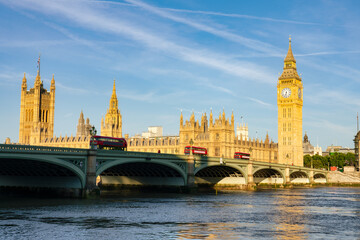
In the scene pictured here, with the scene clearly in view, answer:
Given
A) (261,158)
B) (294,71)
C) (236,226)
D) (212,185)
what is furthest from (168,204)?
(294,71)

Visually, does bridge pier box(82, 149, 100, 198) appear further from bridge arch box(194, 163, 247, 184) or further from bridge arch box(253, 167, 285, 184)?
bridge arch box(253, 167, 285, 184)

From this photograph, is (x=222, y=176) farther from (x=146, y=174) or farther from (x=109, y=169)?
(x=109, y=169)

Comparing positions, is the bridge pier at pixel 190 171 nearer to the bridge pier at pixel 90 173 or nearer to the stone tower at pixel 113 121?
the bridge pier at pixel 90 173

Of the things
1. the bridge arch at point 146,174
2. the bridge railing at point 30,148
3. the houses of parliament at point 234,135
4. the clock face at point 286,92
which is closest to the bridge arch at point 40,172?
the bridge railing at point 30,148

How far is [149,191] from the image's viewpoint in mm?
93000

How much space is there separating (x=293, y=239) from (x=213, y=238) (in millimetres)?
5728

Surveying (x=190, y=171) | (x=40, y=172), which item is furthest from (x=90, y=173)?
(x=190, y=171)

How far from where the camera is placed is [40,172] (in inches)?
2879

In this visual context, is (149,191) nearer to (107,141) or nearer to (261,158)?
(107,141)

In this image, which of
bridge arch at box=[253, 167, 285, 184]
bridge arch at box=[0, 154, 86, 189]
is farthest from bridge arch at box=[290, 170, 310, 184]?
bridge arch at box=[0, 154, 86, 189]

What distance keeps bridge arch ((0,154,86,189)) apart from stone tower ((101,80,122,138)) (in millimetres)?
109549

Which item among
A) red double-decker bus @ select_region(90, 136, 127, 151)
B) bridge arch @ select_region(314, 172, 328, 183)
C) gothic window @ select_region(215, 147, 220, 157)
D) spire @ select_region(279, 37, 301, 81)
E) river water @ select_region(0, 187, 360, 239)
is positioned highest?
spire @ select_region(279, 37, 301, 81)

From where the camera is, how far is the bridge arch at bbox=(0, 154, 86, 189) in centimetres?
6112

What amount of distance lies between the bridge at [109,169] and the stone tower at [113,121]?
82.0 m
